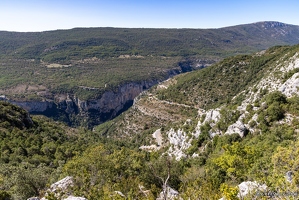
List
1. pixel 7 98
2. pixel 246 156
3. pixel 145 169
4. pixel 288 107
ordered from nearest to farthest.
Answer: pixel 246 156
pixel 145 169
pixel 288 107
pixel 7 98

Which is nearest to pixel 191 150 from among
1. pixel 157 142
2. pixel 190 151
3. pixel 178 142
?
pixel 190 151

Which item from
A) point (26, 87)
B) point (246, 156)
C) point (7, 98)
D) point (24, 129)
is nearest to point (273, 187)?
point (246, 156)

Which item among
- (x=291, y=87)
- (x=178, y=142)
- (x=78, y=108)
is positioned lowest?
(x=78, y=108)

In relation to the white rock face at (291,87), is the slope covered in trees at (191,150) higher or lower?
lower

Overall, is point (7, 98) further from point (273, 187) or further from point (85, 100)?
point (273, 187)

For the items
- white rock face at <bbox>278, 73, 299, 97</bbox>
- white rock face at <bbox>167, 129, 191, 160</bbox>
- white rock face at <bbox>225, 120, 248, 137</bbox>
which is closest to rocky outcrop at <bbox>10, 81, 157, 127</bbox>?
white rock face at <bbox>167, 129, 191, 160</bbox>

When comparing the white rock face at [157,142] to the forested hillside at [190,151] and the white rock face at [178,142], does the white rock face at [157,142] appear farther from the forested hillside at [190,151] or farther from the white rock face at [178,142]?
the white rock face at [178,142]

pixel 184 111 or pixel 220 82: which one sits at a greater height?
pixel 220 82

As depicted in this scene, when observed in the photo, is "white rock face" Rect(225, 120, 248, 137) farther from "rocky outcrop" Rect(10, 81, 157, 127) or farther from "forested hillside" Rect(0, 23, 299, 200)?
"rocky outcrop" Rect(10, 81, 157, 127)

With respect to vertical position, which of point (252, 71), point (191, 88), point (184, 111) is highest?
point (252, 71)

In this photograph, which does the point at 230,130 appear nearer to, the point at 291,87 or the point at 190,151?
the point at 190,151

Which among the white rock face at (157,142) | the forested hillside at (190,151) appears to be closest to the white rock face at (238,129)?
the forested hillside at (190,151)
